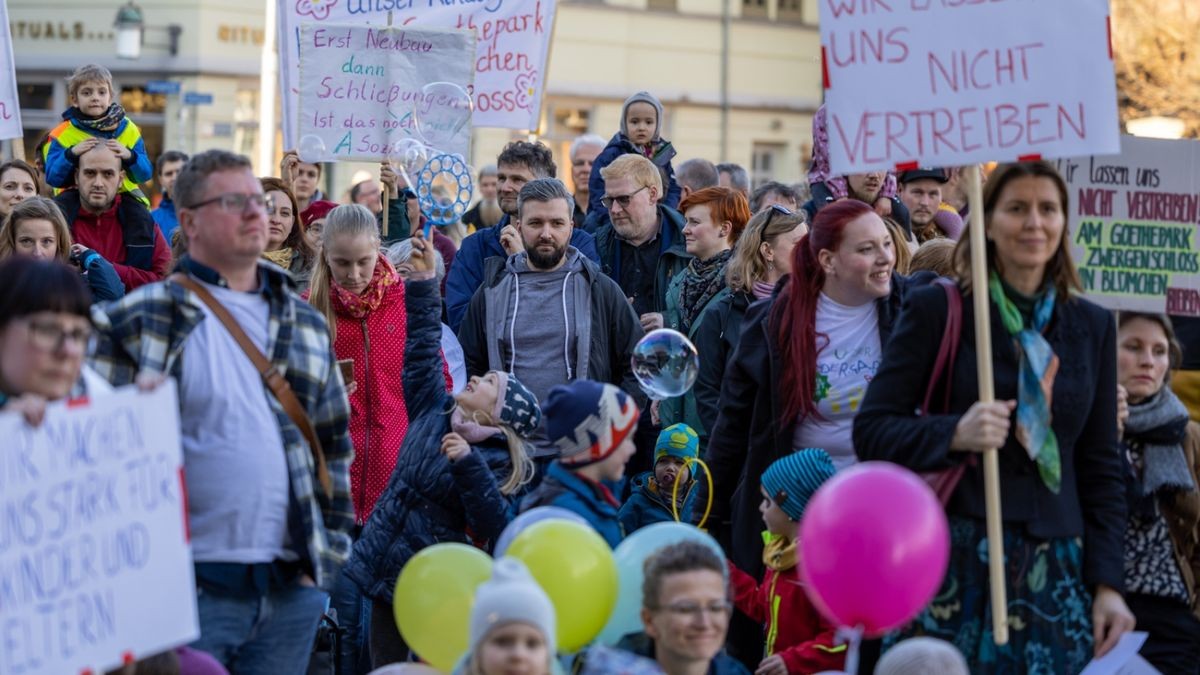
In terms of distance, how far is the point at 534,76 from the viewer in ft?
35.6

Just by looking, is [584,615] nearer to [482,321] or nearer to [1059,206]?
[1059,206]

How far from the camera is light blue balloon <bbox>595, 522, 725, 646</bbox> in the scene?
532cm

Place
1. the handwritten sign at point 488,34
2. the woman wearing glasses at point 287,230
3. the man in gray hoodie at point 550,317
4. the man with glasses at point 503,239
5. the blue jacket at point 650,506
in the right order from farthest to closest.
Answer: the handwritten sign at point 488,34 < the woman wearing glasses at point 287,230 < the man with glasses at point 503,239 < the man in gray hoodie at point 550,317 < the blue jacket at point 650,506

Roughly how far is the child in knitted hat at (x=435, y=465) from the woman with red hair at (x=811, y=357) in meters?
0.80

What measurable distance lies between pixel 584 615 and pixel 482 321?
3.25m

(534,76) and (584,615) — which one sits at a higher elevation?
(534,76)

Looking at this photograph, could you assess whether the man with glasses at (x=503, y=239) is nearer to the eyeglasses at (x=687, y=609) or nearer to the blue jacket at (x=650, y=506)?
the blue jacket at (x=650, y=506)

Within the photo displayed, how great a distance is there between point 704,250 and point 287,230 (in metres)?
2.14

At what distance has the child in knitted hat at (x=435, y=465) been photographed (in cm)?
682

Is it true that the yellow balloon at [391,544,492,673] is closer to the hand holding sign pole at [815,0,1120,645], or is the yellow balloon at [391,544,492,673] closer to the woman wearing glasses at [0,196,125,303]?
the hand holding sign pole at [815,0,1120,645]

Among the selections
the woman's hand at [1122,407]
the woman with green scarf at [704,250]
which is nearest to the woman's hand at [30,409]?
the woman's hand at [1122,407]

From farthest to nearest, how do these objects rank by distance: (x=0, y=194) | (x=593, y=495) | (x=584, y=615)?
(x=0, y=194) < (x=593, y=495) < (x=584, y=615)

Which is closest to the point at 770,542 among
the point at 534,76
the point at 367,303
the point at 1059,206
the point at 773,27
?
the point at 1059,206

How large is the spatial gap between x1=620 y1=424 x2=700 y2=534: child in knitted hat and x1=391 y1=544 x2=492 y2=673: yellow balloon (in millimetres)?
2247
